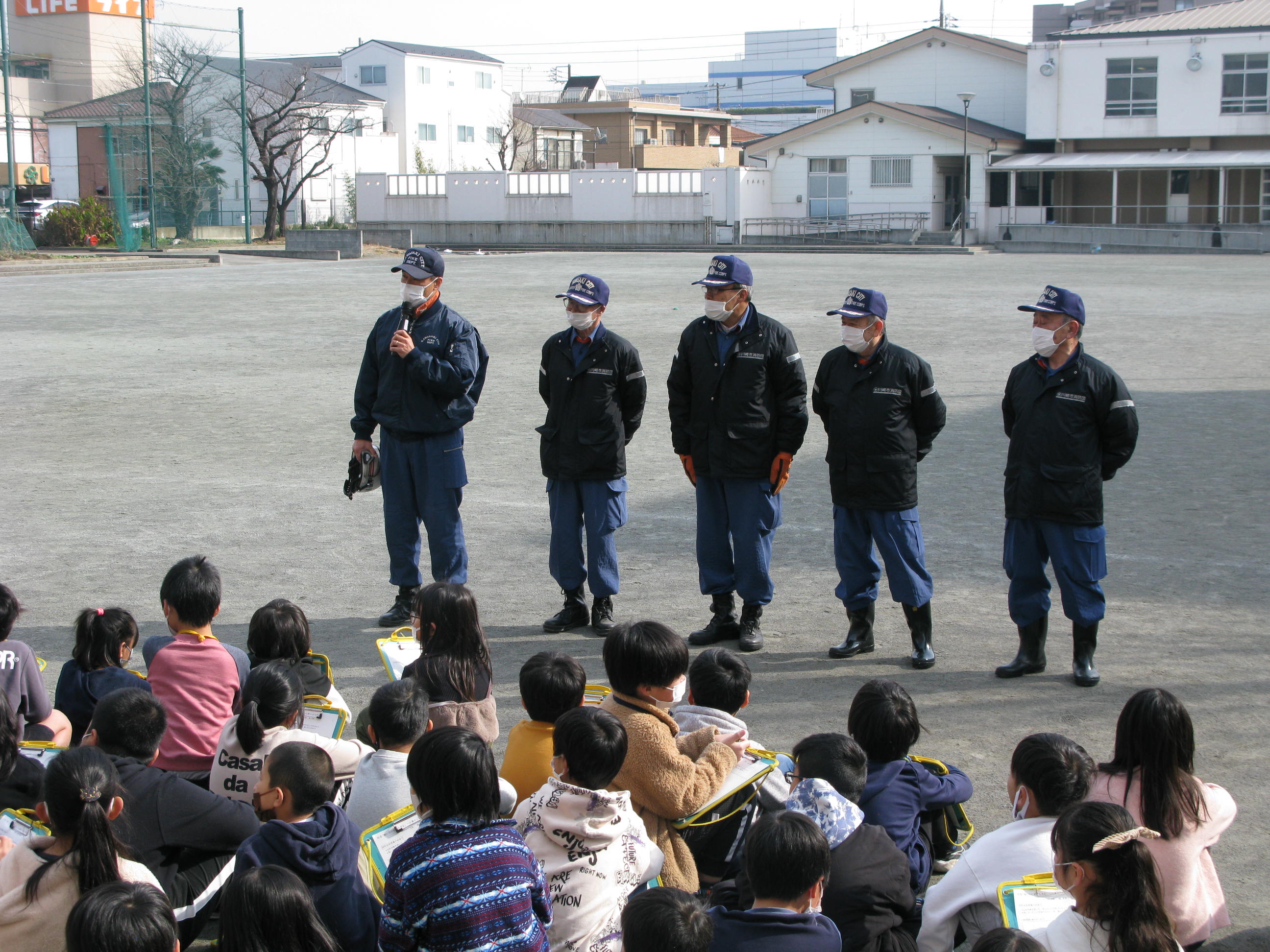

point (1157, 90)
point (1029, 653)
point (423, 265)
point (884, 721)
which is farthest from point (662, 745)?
point (1157, 90)

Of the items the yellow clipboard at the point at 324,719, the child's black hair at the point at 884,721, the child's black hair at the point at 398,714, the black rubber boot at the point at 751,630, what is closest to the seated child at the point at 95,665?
the yellow clipboard at the point at 324,719

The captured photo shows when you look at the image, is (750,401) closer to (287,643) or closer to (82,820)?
(287,643)

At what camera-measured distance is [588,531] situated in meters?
6.83

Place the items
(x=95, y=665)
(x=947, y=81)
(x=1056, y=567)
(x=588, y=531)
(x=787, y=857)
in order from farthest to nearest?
(x=947, y=81) < (x=588, y=531) < (x=1056, y=567) < (x=95, y=665) < (x=787, y=857)

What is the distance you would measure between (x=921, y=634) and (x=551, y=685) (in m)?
2.79

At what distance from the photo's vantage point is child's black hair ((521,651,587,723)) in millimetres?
3918

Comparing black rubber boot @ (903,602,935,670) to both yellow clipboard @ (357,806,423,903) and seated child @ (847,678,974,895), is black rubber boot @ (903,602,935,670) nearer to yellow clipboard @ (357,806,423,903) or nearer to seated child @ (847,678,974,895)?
seated child @ (847,678,974,895)

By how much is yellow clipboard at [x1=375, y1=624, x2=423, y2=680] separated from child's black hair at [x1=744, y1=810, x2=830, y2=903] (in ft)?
7.47

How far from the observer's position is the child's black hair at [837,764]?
3.59 meters

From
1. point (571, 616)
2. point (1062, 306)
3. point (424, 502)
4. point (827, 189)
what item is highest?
point (827, 189)

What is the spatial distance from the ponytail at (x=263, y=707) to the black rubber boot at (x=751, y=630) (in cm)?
294

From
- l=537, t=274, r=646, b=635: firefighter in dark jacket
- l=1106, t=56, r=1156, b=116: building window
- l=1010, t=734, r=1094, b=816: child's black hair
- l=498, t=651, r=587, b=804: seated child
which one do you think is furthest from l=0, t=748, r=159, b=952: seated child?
l=1106, t=56, r=1156, b=116: building window

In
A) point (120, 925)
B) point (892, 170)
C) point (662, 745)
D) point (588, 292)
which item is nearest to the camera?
point (120, 925)

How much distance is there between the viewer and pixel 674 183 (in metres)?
56.9
